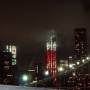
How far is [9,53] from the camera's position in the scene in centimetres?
10588

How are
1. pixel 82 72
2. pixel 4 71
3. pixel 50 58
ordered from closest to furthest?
1. pixel 82 72
2. pixel 4 71
3. pixel 50 58

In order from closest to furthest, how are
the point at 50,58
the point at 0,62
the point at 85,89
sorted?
the point at 85,89, the point at 0,62, the point at 50,58

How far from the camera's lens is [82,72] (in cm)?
7844

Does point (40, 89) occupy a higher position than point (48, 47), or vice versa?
point (48, 47)

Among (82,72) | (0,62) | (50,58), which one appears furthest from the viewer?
(50,58)

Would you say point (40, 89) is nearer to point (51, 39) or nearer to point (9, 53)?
point (9, 53)

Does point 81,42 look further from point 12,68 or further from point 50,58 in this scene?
point 12,68

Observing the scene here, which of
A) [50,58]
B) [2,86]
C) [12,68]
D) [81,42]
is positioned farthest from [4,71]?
[2,86]

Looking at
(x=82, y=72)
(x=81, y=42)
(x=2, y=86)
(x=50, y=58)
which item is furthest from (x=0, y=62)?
(x=2, y=86)

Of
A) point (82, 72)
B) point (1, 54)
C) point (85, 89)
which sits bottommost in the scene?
point (85, 89)

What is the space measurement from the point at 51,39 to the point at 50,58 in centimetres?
567

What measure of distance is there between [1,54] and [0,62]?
3.43 metres

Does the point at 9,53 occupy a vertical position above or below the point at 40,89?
above

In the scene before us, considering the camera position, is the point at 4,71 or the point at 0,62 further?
the point at 0,62
